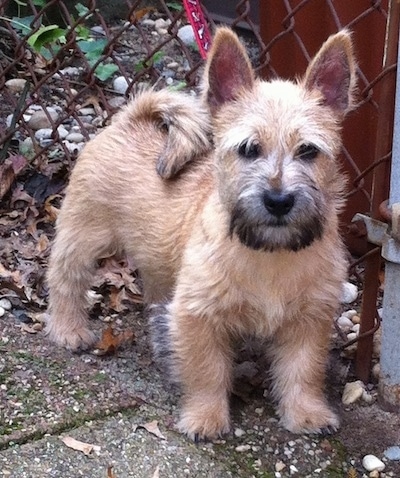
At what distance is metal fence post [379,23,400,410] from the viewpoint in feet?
8.80

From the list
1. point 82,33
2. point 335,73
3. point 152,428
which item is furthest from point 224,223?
point 82,33

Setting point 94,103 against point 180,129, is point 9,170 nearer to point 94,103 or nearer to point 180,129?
point 94,103

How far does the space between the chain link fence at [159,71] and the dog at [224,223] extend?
0.73 ft

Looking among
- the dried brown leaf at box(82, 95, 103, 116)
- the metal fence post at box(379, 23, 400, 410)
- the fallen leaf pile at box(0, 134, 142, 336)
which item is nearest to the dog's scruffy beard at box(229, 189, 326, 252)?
the metal fence post at box(379, 23, 400, 410)

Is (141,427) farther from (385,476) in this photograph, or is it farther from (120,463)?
(385,476)

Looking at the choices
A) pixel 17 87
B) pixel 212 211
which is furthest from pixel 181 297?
pixel 17 87

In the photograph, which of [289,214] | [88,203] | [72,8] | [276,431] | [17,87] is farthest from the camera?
[72,8]

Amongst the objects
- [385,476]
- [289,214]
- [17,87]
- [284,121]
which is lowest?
[385,476]

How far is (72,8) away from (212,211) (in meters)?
3.54

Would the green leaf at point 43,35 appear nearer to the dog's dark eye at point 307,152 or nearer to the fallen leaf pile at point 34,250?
the fallen leaf pile at point 34,250

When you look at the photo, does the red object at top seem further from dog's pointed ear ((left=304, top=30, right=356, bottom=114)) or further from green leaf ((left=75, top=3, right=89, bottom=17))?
green leaf ((left=75, top=3, right=89, bottom=17))

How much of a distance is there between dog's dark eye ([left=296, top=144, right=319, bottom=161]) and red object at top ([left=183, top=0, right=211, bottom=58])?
2.11 feet

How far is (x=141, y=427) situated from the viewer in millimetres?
2863

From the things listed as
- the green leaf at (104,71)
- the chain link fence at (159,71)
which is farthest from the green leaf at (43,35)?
the green leaf at (104,71)
